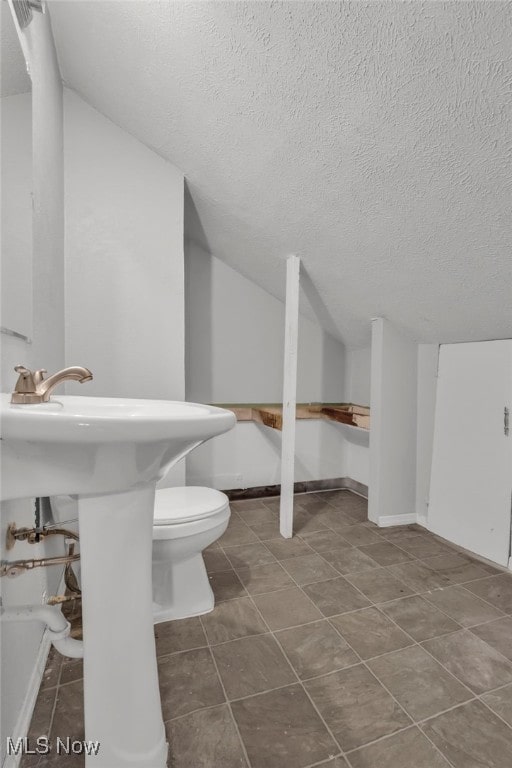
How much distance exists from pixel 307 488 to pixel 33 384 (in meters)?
2.52

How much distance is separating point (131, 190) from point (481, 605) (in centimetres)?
248

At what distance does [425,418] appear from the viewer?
7.68 ft

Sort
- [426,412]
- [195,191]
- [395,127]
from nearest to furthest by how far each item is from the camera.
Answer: [395,127], [195,191], [426,412]

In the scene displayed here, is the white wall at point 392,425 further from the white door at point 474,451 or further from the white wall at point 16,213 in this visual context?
the white wall at point 16,213

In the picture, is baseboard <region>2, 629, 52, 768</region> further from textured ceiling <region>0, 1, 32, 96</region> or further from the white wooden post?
textured ceiling <region>0, 1, 32, 96</region>

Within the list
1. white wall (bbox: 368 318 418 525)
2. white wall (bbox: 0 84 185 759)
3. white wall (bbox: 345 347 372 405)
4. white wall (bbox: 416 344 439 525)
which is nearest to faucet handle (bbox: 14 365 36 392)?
white wall (bbox: 0 84 185 759)

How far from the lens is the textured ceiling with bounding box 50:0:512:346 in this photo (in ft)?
3.30

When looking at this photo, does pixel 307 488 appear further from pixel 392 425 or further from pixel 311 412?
pixel 392 425

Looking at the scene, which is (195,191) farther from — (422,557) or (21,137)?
(422,557)

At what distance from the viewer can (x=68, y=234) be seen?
6.06 feet

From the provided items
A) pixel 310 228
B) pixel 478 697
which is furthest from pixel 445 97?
pixel 478 697

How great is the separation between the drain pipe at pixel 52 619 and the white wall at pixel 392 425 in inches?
73.0

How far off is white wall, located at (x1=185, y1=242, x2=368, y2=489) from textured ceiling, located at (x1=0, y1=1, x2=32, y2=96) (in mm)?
1645

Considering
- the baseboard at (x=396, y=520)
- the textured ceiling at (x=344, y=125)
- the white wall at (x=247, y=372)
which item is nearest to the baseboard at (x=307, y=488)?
the white wall at (x=247, y=372)
